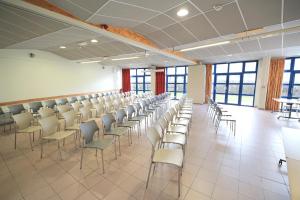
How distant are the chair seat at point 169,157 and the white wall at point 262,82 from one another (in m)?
8.34

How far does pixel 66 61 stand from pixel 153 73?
658cm

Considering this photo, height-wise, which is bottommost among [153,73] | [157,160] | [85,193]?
[85,193]

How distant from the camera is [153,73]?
40.6 feet

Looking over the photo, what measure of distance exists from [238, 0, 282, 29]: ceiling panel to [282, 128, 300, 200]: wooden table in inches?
86.2

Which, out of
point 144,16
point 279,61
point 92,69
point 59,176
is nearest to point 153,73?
point 92,69

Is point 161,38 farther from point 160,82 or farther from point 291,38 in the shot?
point 160,82

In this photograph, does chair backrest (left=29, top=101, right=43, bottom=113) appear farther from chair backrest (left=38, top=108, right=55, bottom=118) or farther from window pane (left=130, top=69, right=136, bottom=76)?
window pane (left=130, top=69, right=136, bottom=76)

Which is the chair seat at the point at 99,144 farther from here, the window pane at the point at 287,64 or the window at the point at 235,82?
the window pane at the point at 287,64

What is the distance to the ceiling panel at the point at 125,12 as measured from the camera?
2405mm

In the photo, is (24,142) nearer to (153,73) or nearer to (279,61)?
(153,73)

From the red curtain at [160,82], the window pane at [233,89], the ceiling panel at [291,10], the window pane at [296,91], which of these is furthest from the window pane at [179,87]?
the ceiling panel at [291,10]

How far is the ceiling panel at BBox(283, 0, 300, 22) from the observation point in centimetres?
234

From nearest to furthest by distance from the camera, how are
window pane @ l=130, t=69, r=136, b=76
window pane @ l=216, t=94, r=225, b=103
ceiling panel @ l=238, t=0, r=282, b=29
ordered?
ceiling panel @ l=238, t=0, r=282, b=29 → window pane @ l=216, t=94, r=225, b=103 → window pane @ l=130, t=69, r=136, b=76

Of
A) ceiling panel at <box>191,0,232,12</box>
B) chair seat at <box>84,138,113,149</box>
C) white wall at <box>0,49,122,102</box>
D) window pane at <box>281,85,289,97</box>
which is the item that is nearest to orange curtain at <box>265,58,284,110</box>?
window pane at <box>281,85,289,97</box>
